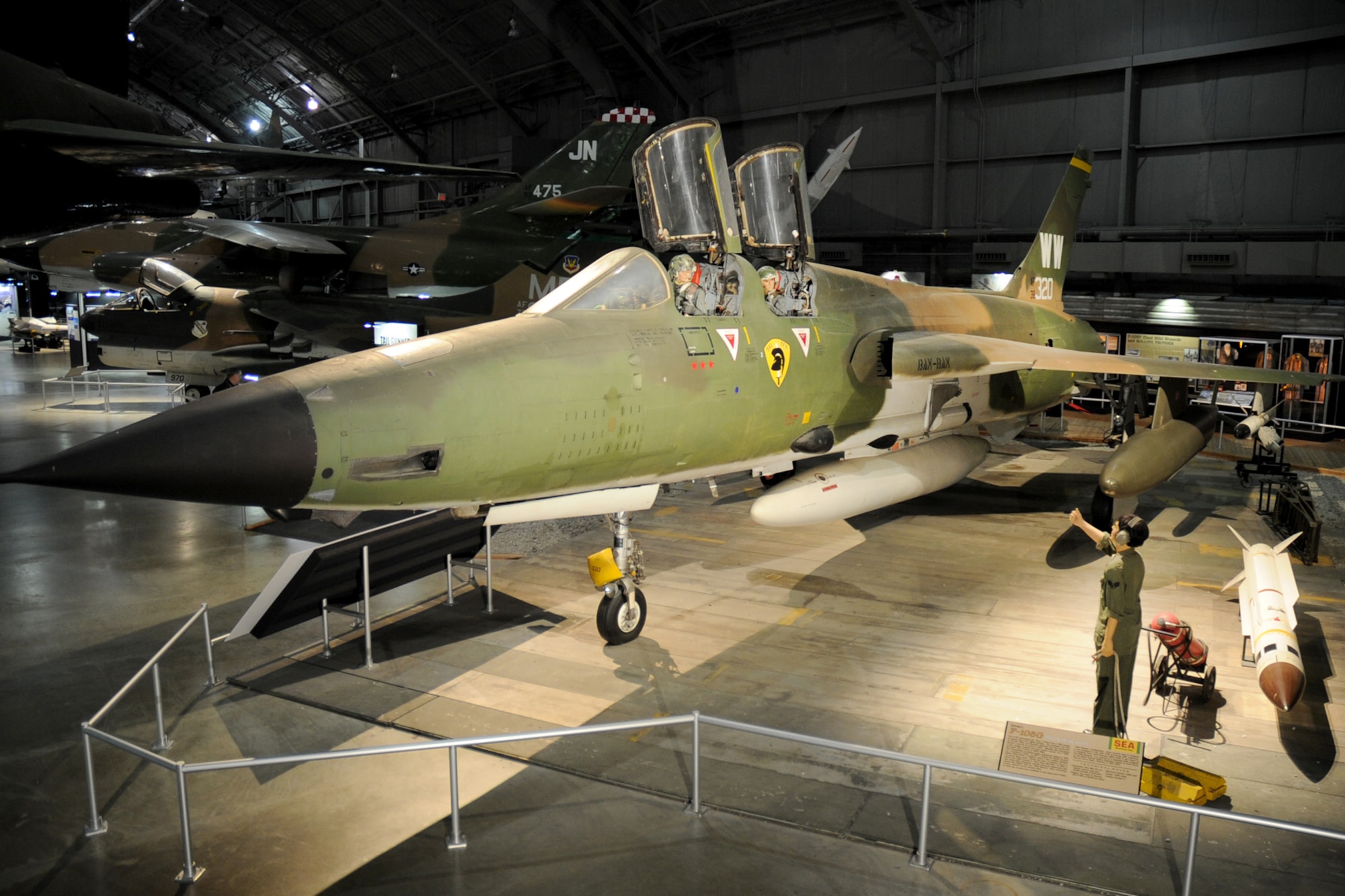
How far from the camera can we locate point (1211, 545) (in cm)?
1059

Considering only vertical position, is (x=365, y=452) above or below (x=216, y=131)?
below

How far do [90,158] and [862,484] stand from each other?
6.44m

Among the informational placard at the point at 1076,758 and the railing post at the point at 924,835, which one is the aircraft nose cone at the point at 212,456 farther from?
the informational placard at the point at 1076,758

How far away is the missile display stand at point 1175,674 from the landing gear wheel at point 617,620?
3772 mm

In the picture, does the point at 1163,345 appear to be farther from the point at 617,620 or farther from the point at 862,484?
the point at 617,620

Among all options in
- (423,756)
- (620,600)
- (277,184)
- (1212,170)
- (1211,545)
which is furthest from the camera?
(277,184)

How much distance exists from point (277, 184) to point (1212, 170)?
149ft

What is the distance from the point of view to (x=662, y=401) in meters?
6.52

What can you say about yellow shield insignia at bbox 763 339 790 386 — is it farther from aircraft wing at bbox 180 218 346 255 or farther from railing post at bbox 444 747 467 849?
aircraft wing at bbox 180 218 346 255

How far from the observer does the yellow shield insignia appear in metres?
7.52

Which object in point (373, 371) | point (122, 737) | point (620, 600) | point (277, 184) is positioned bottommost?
point (122, 737)

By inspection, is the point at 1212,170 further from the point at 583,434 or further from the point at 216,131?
the point at 216,131

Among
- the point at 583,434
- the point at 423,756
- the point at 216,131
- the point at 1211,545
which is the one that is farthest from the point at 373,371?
the point at 216,131

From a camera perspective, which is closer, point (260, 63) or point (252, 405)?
point (252, 405)
